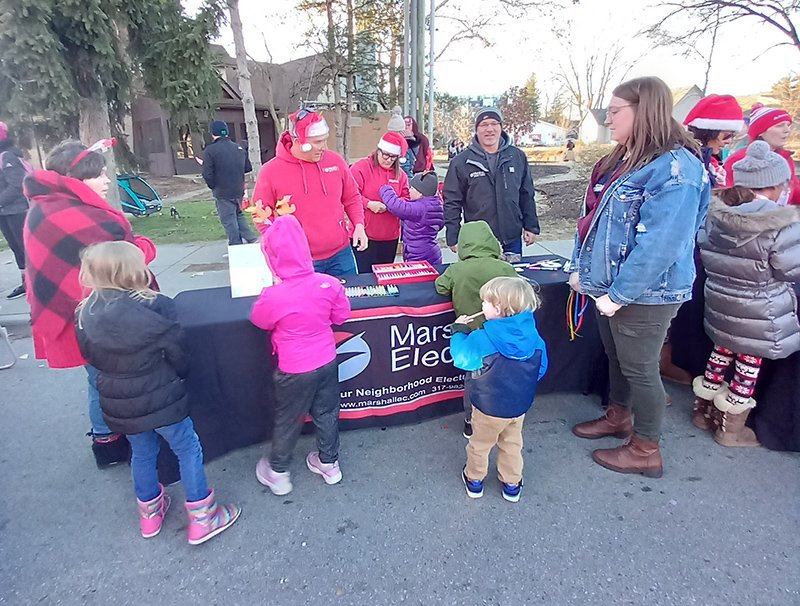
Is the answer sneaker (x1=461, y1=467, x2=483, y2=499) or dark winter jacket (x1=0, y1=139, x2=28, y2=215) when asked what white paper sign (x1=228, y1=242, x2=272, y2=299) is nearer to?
sneaker (x1=461, y1=467, x2=483, y2=499)

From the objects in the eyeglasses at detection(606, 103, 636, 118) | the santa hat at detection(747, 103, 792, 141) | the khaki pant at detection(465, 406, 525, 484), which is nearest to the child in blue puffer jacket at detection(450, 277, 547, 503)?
the khaki pant at detection(465, 406, 525, 484)

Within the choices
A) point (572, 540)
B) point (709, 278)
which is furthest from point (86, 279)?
point (709, 278)

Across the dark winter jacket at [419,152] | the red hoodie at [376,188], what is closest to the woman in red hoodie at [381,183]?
the red hoodie at [376,188]

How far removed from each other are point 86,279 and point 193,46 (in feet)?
27.8

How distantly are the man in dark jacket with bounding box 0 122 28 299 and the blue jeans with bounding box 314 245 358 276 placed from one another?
3.81 m

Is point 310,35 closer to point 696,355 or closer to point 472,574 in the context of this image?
point 696,355

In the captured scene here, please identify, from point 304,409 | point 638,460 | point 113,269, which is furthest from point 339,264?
point 638,460

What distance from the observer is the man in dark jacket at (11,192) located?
4969 mm

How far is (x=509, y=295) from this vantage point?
6.77ft

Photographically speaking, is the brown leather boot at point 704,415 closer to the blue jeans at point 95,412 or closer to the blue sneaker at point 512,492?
the blue sneaker at point 512,492

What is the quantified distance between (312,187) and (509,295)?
1734 millimetres

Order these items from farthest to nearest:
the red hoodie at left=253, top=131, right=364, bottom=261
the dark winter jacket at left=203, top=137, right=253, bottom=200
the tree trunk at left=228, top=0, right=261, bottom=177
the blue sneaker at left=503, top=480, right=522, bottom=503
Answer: the tree trunk at left=228, top=0, right=261, bottom=177 → the dark winter jacket at left=203, top=137, right=253, bottom=200 → the red hoodie at left=253, top=131, right=364, bottom=261 → the blue sneaker at left=503, top=480, right=522, bottom=503

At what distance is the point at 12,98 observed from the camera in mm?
7504

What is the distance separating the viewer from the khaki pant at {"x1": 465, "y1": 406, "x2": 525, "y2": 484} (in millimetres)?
2299
